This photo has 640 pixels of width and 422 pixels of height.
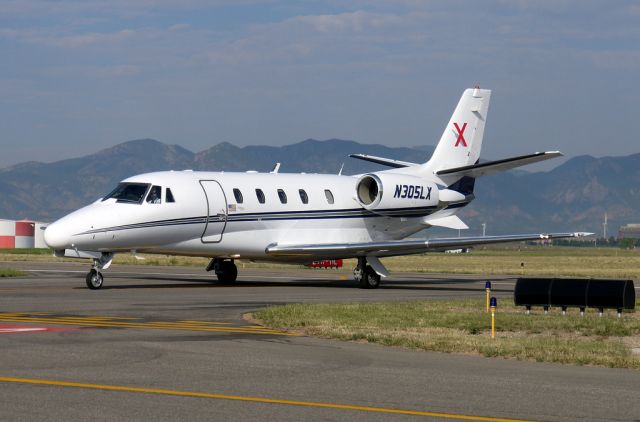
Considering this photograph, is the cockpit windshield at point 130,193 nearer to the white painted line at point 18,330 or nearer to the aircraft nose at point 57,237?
the aircraft nose at point 57,237

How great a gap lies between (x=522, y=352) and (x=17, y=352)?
7.17 meters

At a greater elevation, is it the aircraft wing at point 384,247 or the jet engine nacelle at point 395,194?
the jet engine nacelle at point 395,194

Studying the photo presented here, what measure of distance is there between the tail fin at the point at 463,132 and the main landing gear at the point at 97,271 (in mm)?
13523

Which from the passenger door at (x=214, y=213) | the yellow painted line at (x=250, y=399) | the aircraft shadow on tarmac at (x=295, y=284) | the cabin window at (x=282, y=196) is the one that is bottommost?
the yellow painted line at (x=250, y=399)

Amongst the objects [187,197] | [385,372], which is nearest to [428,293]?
[187,197]

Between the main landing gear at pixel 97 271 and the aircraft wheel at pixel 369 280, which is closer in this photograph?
the main landing gear at pixel 97 271

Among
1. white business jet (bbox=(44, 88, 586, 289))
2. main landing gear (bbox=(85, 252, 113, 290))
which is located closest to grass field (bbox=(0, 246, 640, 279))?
white business jet (bbox=(44, 88, 586, 289))

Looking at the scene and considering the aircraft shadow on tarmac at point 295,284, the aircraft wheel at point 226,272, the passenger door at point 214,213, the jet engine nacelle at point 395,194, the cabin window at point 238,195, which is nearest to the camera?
the passenger door at point 214,213

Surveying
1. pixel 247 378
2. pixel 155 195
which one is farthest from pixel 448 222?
pixel 247 378

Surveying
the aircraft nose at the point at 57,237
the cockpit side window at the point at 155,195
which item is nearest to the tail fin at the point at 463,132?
the cockpit side window at the point at 155,195

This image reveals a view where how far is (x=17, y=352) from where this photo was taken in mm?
15039

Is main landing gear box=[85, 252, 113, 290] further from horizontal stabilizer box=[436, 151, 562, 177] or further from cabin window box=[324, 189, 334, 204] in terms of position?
horizontal stabilizer box=[436, 151, 562, 177]

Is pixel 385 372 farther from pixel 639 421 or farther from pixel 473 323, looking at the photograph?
pixel 473 323

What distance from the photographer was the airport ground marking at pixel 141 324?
63.0 ft
